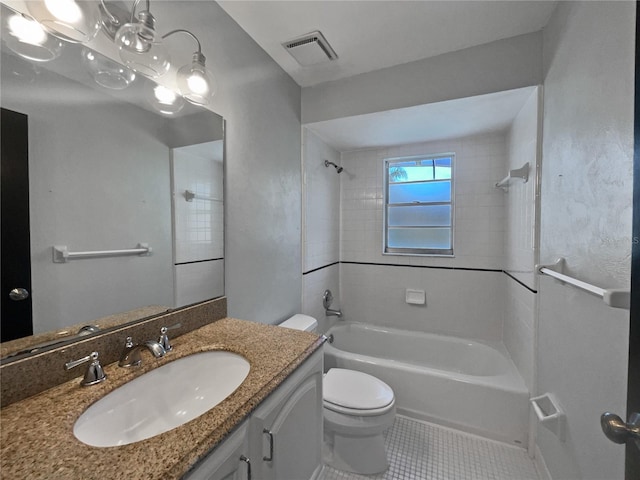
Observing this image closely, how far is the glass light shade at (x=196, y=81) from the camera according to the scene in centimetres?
116

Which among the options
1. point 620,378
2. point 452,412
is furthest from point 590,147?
point 452,412

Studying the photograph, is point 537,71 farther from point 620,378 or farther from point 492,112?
point 620,378

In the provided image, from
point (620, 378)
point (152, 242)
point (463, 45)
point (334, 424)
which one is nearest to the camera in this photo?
point (620, 378)

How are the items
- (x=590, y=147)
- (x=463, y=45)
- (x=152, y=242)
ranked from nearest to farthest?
(x=590, y=147) → (x=152, y=242) → (x=463, y=45)

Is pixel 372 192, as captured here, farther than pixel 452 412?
Yes

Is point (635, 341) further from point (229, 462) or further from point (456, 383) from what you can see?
point (456, 383)

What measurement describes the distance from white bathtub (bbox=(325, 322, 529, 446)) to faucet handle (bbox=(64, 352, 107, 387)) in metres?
1.58

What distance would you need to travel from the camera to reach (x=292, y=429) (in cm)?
98

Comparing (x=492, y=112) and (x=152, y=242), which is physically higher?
(x=492, y=112)

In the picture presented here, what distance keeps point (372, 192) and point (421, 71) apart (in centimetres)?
122

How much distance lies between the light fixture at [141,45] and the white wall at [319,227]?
1.24 metres

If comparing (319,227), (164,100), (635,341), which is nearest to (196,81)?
(164,100)

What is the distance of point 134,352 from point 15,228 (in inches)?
19.8

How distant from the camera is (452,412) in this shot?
71.6 inches
